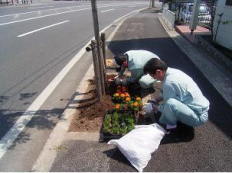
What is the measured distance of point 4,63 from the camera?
27.9ft

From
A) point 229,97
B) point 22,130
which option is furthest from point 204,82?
point 22,130

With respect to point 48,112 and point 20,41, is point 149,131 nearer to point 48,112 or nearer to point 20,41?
point 48,112

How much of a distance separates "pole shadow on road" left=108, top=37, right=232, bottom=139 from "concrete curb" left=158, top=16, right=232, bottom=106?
0.40ft

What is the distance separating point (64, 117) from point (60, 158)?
4.05ft

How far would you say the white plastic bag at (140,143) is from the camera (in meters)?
3.79

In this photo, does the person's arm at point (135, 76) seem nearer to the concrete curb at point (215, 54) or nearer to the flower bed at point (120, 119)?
the flower bed at point (120, 119)

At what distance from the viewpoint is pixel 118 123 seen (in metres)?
4.57

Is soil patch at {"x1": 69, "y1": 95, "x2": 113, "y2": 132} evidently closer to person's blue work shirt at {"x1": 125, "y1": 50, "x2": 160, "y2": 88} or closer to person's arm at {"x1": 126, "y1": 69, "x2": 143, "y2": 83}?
person's arm at {"x1": 126, "y1": 69, "x2": 143, "y2": 83}

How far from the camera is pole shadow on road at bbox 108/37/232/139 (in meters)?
5.00

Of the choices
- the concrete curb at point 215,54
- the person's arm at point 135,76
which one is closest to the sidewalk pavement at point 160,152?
the person's arm at point 135,76

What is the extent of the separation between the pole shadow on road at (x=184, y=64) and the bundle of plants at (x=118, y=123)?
5.14 feet

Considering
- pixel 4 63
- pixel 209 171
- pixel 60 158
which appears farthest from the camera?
pixel 4 63

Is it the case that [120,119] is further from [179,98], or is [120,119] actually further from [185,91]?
[185,91]

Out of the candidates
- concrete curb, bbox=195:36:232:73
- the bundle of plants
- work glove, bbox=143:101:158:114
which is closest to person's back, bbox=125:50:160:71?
work glove, bbox=143:101:158:114
